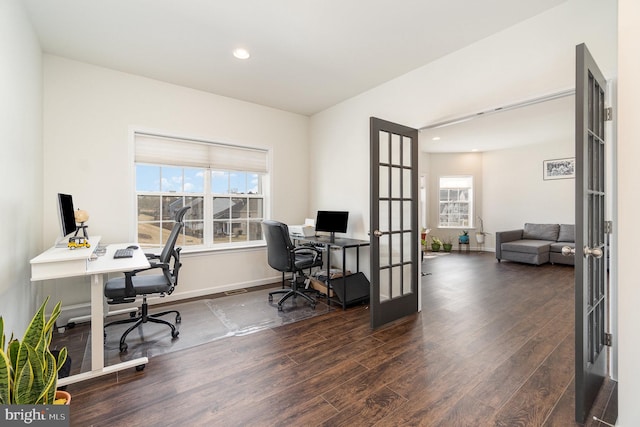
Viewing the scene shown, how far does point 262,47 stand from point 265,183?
2.08 meters

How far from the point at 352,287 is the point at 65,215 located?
2.89 metres

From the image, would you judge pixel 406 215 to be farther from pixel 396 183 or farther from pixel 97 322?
pixel 97 322

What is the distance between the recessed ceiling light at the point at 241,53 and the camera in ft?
9.11

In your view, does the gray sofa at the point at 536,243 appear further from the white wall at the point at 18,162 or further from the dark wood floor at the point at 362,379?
the white wall at the point at 18,162

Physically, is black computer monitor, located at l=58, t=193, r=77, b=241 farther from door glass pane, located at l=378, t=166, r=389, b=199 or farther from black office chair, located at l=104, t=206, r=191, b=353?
door glass pane, located at l=378, t=166, r=389, b=199

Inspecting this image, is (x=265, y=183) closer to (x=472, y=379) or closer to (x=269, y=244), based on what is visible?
(x=269, y=244)

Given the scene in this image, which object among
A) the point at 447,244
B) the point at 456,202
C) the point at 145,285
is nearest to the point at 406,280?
the point at 145,285

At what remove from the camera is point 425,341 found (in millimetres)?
2521

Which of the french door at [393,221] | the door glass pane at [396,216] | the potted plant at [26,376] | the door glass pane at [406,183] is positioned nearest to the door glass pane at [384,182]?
the french door at [393,221]

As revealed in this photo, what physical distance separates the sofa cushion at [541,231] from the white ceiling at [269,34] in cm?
556

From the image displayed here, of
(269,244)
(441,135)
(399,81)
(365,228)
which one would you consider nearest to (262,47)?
(399,81)

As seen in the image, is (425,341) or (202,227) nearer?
(425,341)

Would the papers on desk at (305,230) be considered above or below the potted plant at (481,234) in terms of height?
above

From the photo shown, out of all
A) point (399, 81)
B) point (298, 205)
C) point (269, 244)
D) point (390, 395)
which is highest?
point (399, 81)
